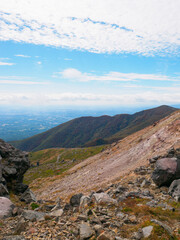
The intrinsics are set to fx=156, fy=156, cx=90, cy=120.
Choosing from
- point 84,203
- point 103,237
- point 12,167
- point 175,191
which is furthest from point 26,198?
point 175,191

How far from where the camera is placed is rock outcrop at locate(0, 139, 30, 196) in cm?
3159

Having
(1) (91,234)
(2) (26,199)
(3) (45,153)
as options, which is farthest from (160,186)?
(3) (45,153)

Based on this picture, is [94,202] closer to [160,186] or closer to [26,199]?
[160,186]

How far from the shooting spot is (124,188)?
23.8 meters

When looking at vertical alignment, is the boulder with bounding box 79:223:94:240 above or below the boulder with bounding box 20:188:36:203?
above

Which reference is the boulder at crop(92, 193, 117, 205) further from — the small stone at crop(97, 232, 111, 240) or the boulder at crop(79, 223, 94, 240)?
the small stone at crop(97, 232, 111, 240)

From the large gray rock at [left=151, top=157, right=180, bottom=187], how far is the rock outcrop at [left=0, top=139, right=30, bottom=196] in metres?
27.0

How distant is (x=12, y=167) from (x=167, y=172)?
97.4ft

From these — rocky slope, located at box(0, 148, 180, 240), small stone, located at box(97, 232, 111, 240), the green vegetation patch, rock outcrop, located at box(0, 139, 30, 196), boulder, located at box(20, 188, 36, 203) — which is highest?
small stone, located at box(97, 232, 111, 240)

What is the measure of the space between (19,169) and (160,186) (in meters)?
28.6

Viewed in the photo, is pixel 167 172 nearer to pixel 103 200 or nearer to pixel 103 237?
pixel 103 200

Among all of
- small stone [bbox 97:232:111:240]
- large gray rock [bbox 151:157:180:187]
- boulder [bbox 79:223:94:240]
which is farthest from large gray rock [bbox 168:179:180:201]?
boulder [bbox 79:223:94:240]

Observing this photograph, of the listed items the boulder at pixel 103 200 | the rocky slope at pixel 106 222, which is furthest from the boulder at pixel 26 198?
the boulder at pixel 103 200

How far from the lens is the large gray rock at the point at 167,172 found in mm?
21578
